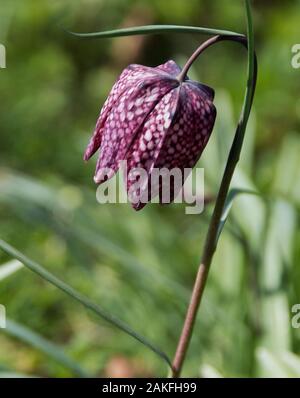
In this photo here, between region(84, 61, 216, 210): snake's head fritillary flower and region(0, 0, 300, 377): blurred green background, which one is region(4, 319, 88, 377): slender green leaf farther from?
region(84, 61, 216, 210): snake's head fritillary flower

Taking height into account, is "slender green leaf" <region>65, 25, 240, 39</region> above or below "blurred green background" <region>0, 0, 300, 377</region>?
above

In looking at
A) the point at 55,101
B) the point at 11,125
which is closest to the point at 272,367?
the point at 11,125

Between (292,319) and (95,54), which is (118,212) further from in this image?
(95,54)

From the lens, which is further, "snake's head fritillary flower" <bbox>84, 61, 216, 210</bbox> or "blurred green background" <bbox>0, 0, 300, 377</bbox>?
"blurred green background" <bbox>0, 0, 300, 377</bbox>

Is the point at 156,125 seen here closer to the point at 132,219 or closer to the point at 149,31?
the point at 149,31

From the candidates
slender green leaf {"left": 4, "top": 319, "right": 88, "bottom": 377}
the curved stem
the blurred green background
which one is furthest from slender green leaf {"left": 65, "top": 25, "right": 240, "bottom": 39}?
slender green leaf {"left": 4, "top": 319, "right": 88, "bottom": 377}
